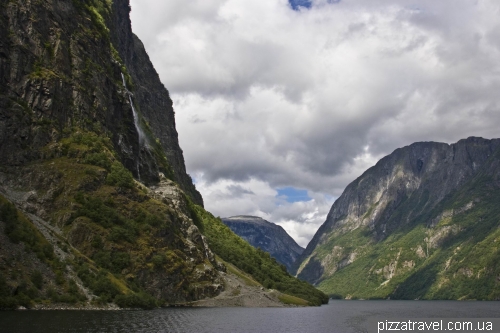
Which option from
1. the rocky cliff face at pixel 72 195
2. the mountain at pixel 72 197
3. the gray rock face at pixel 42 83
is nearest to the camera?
the mountain at pixel 72 197

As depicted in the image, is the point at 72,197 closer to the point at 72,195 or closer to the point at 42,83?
the point at 72,195

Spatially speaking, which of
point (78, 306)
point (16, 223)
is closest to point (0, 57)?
point (16, 223)

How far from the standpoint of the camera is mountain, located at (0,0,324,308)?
398 feet

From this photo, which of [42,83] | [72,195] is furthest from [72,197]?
[42,83]

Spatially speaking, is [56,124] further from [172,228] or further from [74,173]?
[172,228]

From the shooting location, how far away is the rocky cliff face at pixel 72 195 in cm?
12288

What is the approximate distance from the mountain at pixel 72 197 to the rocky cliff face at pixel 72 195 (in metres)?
0.33

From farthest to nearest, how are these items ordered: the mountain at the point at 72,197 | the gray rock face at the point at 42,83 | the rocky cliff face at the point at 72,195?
the gray rock face at the point at 42,83, the rocky cliff face at the point at 72,195, the mountain at the point at 72,197

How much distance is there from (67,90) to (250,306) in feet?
338

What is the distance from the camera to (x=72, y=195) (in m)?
151

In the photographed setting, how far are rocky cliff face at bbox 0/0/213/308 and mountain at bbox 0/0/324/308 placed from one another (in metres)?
0.33

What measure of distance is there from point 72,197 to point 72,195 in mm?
871

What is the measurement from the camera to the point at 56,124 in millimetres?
169875

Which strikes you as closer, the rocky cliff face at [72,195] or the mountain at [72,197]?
the mountain at [72,197]
